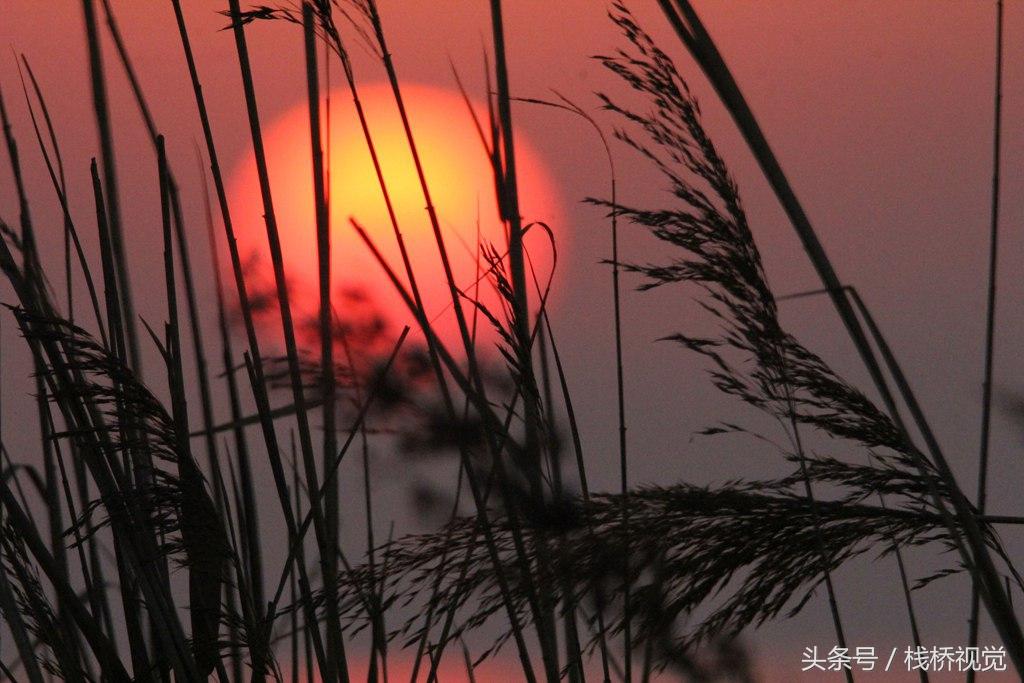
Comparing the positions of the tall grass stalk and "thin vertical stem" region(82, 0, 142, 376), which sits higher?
"thin vertical stem" region(82, 0, 142, 376)

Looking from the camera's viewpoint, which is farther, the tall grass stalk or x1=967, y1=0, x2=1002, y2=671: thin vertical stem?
x1=967, y1=0, x2=1002, y2=671: thin vertical stem

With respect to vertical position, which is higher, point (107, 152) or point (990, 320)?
point (107, 152)

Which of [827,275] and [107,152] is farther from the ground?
[107,152]

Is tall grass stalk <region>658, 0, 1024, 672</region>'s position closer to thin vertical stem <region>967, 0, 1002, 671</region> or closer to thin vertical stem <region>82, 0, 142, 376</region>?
thin vertical stem <region>967, 0, 1002, 671</region>

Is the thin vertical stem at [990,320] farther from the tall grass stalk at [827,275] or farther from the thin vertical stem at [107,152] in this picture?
the thin vertical stem at [107,152]

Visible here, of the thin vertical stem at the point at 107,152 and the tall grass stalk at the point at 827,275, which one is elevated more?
the thin vertical stem at the point at 107,152

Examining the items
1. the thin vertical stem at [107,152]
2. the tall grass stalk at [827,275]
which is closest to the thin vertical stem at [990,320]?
the tall grass stalk at [827,275]

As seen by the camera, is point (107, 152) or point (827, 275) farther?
point (107, 152)

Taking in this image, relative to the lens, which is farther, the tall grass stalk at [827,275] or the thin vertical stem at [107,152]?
the thin vertical stem at [107,152]

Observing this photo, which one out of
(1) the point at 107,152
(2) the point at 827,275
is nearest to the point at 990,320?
(2) the point at 827,275

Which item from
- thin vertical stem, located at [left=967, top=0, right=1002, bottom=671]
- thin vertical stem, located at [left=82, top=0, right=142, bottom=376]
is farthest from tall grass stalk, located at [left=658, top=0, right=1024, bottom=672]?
thin vertical stem, located at [left=82, top=0, right=142, bottom=376]

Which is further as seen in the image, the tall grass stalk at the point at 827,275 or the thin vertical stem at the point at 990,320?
the thin vertical stem at the point at 990,320

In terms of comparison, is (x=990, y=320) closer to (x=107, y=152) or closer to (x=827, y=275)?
(x=827, y=275)

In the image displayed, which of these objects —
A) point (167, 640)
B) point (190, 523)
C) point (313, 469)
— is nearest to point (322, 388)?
point (313, 469)
